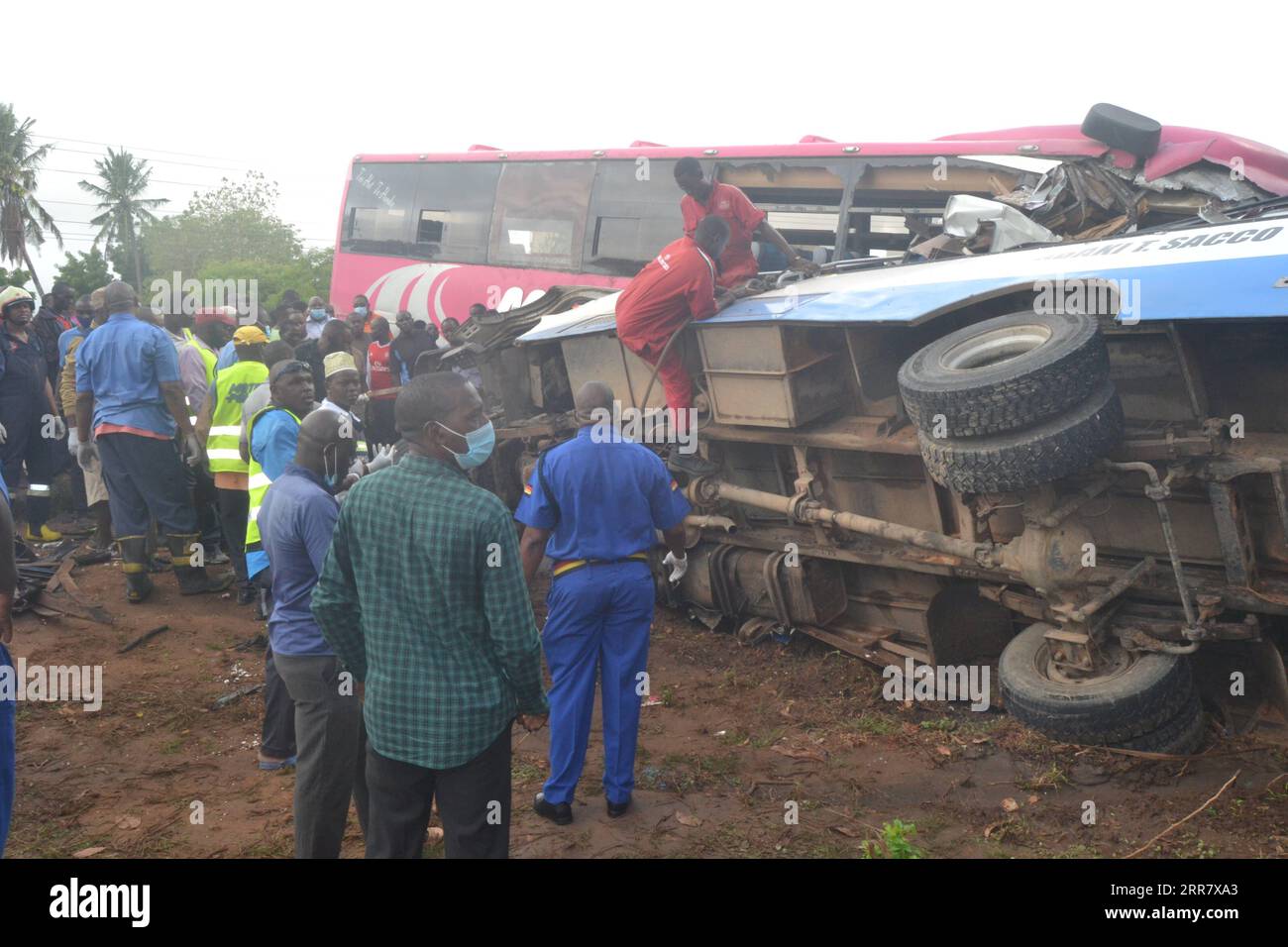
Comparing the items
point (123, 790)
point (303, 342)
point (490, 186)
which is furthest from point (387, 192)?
point (123, 790)

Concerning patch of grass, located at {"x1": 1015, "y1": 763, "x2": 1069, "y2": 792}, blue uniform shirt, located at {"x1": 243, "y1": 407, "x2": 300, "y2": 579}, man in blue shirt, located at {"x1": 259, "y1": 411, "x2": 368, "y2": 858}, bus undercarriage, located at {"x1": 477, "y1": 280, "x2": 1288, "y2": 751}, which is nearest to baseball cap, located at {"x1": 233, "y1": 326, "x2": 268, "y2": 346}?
blue uniform shirt, located at {"x1": 243, "y1": 407, "x2": 300, "y2": 579}

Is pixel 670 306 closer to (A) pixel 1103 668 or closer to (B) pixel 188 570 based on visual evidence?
(A) pixel 1103 668

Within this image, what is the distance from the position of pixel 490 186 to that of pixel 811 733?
378 inches

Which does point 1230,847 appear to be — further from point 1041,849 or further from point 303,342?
point 303,342

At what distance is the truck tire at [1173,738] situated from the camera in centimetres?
432

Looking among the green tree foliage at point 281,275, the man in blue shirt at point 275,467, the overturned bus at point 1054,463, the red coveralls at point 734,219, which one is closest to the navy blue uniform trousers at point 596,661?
the man in blue shirt at point 275,467

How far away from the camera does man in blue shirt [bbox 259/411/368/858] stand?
3539 millimetres

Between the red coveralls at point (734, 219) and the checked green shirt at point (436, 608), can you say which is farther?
the red coveralls at point (734, 219)

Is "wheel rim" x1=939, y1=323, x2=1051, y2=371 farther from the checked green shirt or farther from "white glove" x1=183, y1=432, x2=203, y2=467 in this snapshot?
"white glove" x1=183, y1=432, x2=203, y2=467

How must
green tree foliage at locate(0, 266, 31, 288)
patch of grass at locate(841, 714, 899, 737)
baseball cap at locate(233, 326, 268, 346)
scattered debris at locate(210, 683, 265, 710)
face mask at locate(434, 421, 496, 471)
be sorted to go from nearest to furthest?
face mask at locate(434, 421, 496, 471) < patch of grass at locate(841, 714, 899, 737) < scattered debris at locate(210, 683, 265, 710) < baseball cap at locate(233, 326, 268, 346) < green tree foliage at locate(0, 266, 31, 288)

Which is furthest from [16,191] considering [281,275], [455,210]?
[455,210]

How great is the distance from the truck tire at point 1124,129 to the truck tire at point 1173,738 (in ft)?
14.9

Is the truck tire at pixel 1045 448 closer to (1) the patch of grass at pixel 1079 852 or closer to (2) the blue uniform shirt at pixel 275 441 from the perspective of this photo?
(1) the patch of grass at pixel 1079 852

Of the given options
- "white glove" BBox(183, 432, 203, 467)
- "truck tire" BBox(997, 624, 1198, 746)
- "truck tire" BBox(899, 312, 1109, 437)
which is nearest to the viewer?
"truck tire" BBox(899, 312, 1109, 437)
